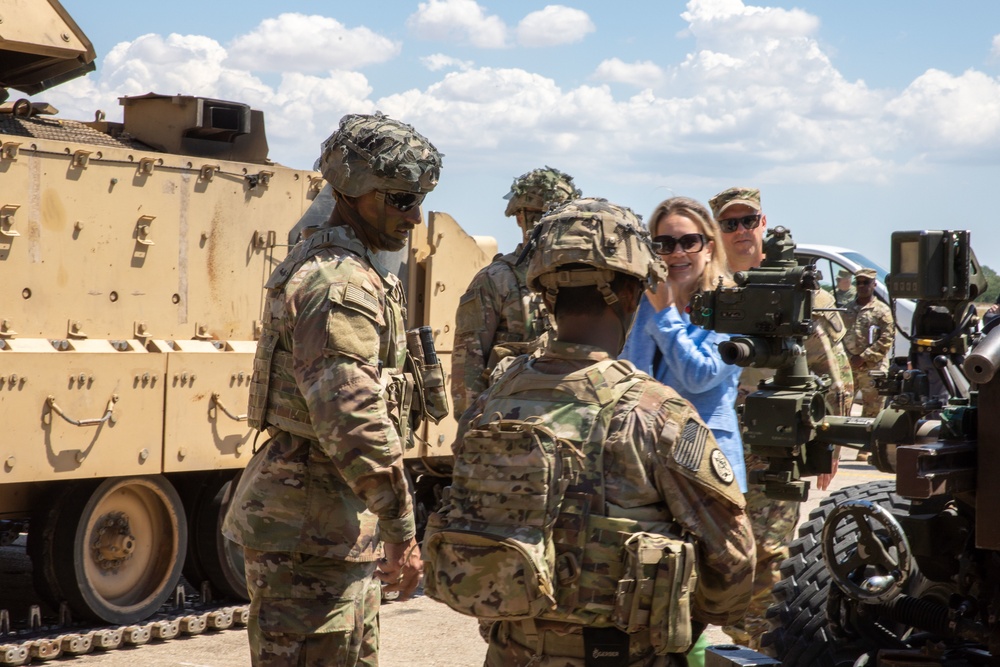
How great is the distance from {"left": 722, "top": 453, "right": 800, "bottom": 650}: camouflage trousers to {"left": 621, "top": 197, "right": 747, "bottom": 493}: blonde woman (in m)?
0.29

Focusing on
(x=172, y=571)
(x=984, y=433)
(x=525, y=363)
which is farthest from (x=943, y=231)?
(x=172, y=571)

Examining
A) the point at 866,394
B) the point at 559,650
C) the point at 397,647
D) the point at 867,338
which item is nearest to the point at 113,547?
the point at 397,647

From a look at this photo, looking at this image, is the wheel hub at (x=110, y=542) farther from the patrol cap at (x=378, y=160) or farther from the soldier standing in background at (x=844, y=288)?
the soldier standing in background at (x=844, y=288)

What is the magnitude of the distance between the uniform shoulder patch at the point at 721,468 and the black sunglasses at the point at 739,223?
284 centimetres

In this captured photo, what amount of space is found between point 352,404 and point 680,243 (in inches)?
60.8

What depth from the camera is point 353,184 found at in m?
4.27

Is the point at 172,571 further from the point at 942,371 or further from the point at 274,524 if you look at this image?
the point at 942,371

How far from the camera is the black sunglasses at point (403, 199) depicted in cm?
430

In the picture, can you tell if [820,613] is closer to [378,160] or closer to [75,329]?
[378,160]

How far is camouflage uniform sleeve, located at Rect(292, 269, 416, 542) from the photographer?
12.5ft

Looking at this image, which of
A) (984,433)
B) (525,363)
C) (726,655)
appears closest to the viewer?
(525,363)

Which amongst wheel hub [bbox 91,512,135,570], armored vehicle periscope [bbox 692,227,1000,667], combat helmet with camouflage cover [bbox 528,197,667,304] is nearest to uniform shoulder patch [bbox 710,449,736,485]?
combat helmet with camouflage cover [bbox 528,197,667,304]

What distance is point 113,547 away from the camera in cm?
738

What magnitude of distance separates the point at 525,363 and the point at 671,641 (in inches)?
28.9
